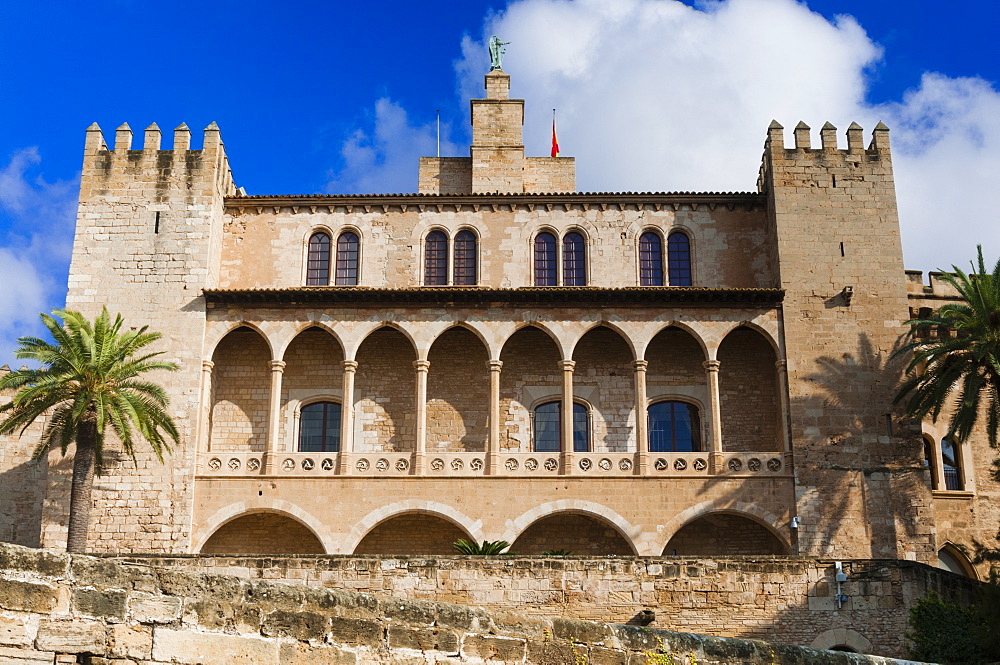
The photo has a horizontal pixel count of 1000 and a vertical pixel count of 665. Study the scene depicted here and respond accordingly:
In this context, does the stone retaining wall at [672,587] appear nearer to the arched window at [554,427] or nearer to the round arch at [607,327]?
the round arch at [607,327]

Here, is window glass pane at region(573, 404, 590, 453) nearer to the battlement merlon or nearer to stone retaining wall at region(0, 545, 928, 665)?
the battlement merlon

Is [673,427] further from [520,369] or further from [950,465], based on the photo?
[950,465]

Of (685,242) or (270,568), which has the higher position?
(685,242)

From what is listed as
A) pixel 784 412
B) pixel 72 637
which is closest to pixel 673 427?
pixel 784 412

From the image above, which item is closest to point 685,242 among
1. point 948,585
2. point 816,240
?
point 816,240

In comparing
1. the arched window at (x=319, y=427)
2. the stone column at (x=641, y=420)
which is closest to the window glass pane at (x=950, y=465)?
the stone column at (x=641, y=420)

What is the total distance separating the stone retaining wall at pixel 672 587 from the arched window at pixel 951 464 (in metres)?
12.7

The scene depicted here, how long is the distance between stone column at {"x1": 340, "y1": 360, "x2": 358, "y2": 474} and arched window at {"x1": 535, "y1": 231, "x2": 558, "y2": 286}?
6188 mm

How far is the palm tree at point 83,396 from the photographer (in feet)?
90.3

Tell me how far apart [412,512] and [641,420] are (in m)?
6.69

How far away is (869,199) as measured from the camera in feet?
107

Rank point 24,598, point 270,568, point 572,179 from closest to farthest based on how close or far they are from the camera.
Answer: point 24,598
point 270,568
point 572,179

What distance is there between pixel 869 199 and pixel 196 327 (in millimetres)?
19528

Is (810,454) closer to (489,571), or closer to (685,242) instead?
(685,242)
